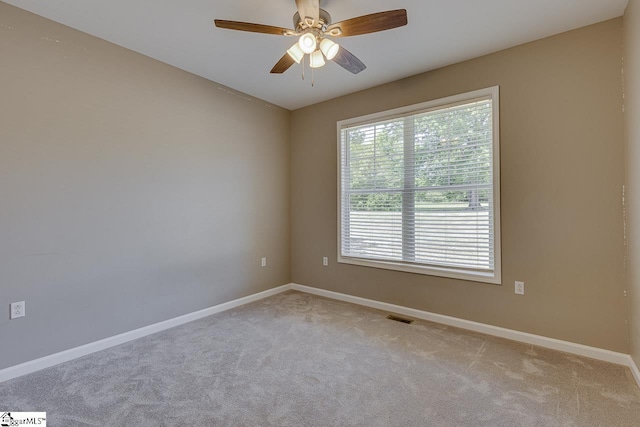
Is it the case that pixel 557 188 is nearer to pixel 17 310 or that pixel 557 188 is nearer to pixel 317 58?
pixel 317 58

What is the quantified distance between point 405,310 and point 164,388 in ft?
Answer: 7.95

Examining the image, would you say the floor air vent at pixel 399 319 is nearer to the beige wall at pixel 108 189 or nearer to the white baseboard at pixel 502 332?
the white baseboard at pixel 502 332

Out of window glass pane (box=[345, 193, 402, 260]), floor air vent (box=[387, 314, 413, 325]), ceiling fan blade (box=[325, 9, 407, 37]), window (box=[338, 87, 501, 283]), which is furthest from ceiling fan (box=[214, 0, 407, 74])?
floor air vent (box=[387, 314, 413, 325])

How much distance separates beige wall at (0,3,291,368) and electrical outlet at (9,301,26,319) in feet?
0.11

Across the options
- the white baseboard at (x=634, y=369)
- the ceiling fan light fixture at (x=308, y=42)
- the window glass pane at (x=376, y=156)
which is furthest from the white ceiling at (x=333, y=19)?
the white baseboard at (x=634, y=369)

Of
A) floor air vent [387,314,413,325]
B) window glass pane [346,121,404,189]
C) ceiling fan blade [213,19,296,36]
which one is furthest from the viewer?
window glass pane [346,121,404,189]

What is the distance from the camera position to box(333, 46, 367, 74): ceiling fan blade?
2164mm

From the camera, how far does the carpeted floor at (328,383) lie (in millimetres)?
1706

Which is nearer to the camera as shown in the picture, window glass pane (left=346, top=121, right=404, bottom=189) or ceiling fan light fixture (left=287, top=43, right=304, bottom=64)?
ceiling fan light fixture (left=287, top=43, right=304, bottom=64)

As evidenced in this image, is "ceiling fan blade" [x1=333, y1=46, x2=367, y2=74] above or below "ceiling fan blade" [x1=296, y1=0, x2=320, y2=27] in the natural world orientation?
below

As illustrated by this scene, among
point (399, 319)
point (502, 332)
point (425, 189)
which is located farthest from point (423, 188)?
point (502, 332)

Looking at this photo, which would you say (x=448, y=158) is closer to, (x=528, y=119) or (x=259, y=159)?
(x=528, y=119)

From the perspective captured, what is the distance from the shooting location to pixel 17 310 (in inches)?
84.7

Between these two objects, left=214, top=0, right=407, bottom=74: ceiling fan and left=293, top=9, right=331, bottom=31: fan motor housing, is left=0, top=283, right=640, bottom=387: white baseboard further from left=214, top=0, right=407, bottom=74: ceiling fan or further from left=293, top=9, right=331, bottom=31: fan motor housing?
left=293, top=9, right=331, bottom=31: fan motor housing
